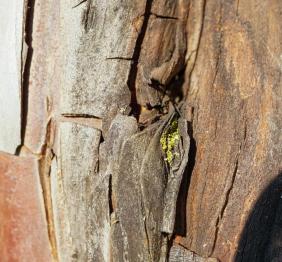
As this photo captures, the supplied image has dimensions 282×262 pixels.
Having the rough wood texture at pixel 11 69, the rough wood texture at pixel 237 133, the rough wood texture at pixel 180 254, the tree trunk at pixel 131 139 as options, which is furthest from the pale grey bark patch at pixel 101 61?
the rough wood texture at pixel 180 254

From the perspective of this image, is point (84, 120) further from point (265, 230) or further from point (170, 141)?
point (265, 230)

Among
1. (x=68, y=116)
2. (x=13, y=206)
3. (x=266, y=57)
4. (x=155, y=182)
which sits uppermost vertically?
(x=266, y=57)

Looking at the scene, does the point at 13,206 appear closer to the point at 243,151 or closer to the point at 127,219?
the point at 127,219

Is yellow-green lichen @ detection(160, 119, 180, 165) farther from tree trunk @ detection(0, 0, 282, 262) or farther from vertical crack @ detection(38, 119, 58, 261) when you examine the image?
vertical crack @ detection(38, 119, 58, 261)

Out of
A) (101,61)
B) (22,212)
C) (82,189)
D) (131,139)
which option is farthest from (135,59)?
(22,212)

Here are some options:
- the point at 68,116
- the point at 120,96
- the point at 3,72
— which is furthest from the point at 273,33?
the point at 3,72

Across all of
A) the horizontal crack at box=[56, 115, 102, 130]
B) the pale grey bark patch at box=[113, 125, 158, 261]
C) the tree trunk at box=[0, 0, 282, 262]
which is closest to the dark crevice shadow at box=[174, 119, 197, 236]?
the tree trunk at box=[0, 0, 282, 262]

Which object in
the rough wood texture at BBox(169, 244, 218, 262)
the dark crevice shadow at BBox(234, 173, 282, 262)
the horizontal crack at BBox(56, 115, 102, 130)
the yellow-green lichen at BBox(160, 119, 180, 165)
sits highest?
the horizontal crack at BBox(56, 115, 102, 130)
